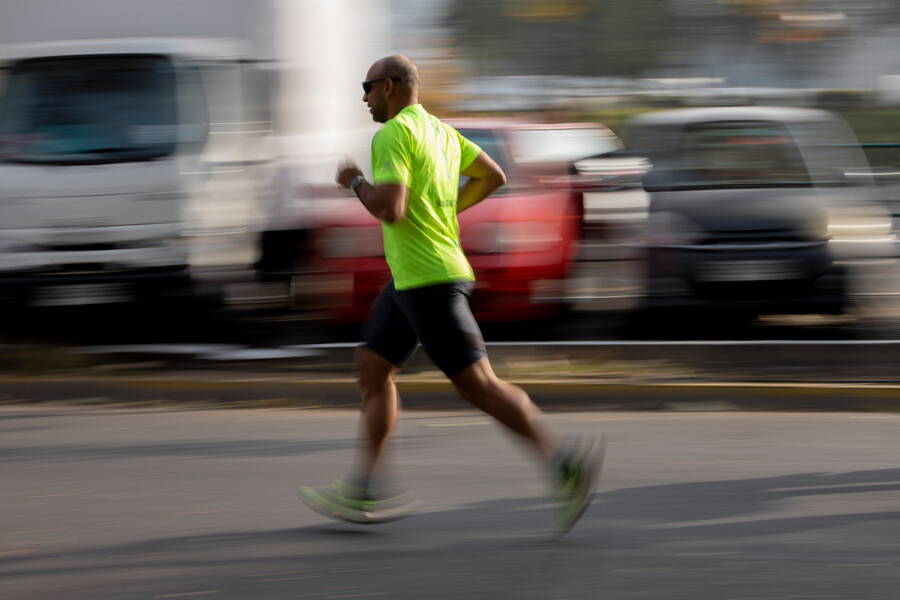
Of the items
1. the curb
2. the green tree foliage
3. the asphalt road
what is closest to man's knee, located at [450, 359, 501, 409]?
the asphalt road

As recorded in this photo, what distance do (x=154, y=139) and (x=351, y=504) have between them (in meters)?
5.42

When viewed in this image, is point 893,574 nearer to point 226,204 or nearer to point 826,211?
point 826,211

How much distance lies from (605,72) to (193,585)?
1510 cm

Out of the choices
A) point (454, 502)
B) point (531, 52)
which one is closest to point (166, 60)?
point (454, 502)

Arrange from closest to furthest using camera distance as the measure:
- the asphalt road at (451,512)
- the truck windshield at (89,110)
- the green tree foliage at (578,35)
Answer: the asphalt road at (451,512) < the truck windshield at (89,110) < the green tree foliage at (578,35)

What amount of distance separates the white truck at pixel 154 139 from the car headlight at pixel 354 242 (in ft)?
1.55

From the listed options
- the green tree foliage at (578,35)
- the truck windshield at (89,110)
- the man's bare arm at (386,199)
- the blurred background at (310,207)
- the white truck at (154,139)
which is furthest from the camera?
the green tree foliage at (578,35)

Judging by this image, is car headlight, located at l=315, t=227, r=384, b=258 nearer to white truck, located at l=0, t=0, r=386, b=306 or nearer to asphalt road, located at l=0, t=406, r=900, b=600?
white truck, located at l=0, t=0, r=386, b=306

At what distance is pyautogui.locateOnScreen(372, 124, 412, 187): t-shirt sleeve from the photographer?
4.43m

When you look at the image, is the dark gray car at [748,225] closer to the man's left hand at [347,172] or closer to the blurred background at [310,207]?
the blurred background at [310,207]

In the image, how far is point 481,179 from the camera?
4977 millimetres

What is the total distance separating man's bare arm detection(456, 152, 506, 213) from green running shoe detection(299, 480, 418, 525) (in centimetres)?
111

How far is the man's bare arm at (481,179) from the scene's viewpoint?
16.2 ft

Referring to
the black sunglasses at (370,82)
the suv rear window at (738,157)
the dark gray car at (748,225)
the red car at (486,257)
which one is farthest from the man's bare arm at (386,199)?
the suv rear window at (738,157)
